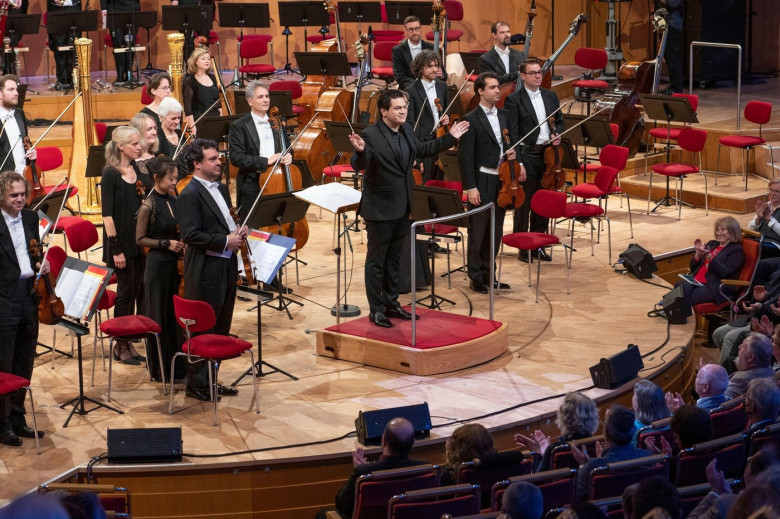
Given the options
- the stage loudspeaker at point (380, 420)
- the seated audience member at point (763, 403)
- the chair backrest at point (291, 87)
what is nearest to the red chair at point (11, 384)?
the stage loudspeaker at point (380, 420)

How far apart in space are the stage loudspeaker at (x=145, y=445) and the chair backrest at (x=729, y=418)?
105 inches

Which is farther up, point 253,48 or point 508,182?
point 253,48

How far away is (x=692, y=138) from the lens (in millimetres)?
10891

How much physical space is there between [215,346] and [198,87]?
12.9 feet

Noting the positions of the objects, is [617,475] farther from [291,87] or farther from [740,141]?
[291,87]

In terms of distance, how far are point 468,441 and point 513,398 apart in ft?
5.97

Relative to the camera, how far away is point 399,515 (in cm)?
453

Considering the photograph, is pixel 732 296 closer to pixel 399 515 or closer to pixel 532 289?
pixel 532 289

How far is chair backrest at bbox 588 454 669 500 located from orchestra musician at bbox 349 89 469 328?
277 cm

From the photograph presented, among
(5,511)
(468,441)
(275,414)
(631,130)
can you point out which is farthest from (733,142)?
(5,511)

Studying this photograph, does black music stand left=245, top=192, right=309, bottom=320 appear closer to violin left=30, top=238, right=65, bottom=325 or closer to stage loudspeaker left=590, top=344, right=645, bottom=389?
violin left=30, top=238, right=65, bottom=325

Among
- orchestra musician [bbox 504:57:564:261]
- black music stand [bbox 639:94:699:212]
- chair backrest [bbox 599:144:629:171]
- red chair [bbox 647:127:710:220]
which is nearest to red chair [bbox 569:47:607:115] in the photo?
black music stand [bbox 639:94:699:212]

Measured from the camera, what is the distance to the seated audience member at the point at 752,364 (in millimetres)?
6008

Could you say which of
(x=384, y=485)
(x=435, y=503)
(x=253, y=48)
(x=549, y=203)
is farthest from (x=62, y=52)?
(x=435, y=503)
